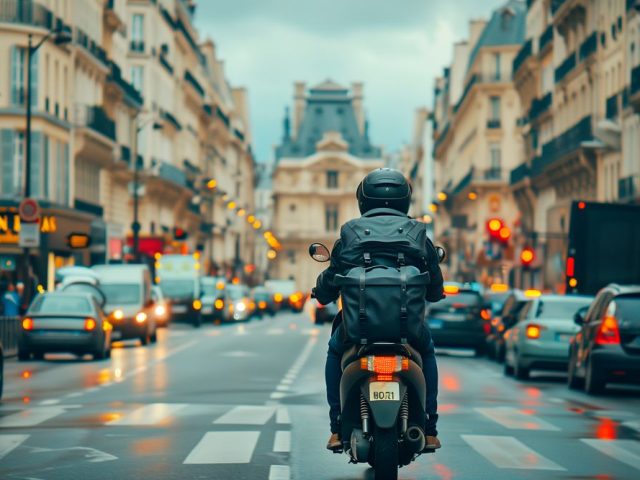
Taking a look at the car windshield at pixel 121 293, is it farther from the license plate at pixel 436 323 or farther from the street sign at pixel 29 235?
the license plate at pixel 436 323

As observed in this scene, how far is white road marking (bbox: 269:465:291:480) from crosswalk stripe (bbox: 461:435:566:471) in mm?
1613

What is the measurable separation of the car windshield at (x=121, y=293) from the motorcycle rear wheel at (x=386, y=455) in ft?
105

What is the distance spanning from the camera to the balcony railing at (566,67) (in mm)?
66188

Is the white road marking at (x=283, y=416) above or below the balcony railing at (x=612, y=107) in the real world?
below

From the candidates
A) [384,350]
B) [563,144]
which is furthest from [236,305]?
[384,350]

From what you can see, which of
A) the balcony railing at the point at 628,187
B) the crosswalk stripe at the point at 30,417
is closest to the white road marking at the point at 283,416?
the crosswalk stripe at the point at 30,417

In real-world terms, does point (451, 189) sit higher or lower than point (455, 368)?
higher

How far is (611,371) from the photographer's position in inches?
862

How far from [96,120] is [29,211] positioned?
27649mm

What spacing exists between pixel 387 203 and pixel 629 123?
45.9 m

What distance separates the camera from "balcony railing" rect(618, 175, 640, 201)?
52.7 metres

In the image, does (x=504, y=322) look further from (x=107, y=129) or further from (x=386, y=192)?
(x=107, y=129)

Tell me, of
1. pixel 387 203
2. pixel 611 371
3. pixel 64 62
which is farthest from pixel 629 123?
pixel 387 203

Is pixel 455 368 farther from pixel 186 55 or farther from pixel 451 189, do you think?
pixel 451 189
